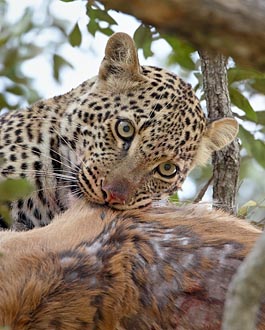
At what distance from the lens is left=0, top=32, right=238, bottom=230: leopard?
421 cm

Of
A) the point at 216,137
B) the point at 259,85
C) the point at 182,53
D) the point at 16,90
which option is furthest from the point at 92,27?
the point at 16,90

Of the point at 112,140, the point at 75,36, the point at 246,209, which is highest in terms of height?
the point at 75,36

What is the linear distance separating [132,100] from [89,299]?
189 centimetres

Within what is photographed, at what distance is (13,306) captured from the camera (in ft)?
9.86

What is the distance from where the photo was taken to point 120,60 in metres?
4.91

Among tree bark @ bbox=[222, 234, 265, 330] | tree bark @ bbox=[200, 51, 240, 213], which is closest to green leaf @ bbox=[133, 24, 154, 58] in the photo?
tree bark @ bbox=[200, 51, 240, 213]

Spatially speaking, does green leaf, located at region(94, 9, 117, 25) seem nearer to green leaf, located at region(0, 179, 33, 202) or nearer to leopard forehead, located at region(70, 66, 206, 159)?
leopard forehead, located at region(70, 66, 206, 159)

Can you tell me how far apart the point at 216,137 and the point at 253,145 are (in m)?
0.35

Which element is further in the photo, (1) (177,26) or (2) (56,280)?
(2) (56,280)

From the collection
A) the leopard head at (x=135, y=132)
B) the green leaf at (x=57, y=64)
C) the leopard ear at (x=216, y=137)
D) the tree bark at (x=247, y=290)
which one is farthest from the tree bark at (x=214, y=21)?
the leopard ear at (x=216, y=137)

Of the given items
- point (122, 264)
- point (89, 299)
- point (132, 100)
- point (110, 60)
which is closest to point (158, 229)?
point (122, 264)

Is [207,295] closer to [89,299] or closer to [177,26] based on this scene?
[89,299]

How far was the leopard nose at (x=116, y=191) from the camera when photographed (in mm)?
3877

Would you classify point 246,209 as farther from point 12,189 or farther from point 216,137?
point 12,189
